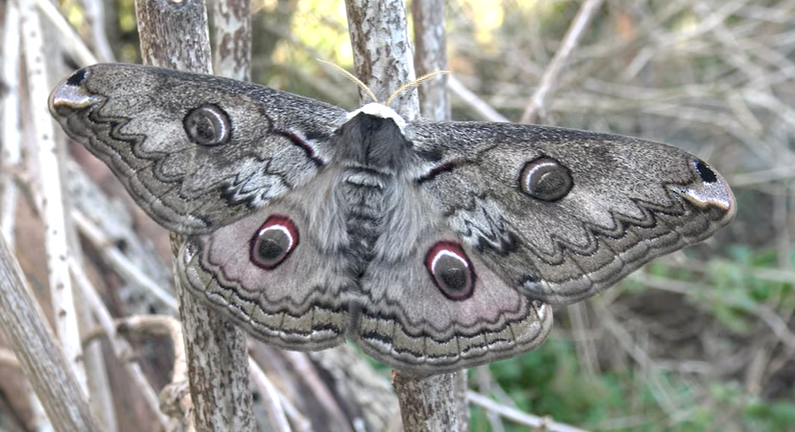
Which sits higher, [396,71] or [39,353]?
[396,71]

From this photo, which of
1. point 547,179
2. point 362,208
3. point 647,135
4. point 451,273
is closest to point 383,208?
point 362,208

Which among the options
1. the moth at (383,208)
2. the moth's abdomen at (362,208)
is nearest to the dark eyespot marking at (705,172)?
the moth at (383,208)

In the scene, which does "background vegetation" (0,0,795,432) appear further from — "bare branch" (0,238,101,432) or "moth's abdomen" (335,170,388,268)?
"bare branch" (0,238,101,432)

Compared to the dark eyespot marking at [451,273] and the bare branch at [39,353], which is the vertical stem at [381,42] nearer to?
the dark eyespot marking at [451,273]

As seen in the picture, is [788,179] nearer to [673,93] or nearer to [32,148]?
[673,93]

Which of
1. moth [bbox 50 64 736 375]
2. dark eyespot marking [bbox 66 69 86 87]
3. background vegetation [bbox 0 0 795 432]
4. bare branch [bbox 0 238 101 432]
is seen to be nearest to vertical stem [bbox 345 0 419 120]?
moth [bbox 50 64 736 375]

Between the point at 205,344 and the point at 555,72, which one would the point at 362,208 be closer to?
the point at 205,344
